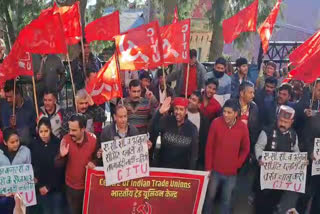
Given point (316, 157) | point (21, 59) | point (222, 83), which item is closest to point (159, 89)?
point (222, 83)

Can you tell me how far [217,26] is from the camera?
14.9m

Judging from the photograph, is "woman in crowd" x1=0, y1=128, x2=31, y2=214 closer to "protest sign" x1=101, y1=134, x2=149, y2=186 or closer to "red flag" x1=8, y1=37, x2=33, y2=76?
"protest sign" x1=101, y1=134, x2=149, y2=186

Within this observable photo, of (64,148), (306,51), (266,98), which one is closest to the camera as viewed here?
(64,148)

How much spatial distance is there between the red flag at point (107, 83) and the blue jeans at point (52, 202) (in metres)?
1.22

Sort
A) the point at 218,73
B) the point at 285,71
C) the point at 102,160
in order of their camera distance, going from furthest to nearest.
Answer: the point at 285,71 → the point at 218,73 → the point at 102,160

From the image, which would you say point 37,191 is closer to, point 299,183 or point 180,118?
point 180,118

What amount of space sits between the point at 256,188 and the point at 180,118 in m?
1.29

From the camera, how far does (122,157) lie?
4.67m

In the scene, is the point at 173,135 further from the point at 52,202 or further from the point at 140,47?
the point at 52,202

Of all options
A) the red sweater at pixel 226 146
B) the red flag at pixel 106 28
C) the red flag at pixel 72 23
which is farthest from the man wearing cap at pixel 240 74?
the red flag at pixel 72 23

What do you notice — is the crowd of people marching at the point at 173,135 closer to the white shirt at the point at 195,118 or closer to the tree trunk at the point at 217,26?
the white shirt at the point at 195,118

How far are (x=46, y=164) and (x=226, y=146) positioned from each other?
1.97 metres

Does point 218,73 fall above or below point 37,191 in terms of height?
above

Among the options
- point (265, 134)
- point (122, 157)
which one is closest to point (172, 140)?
point (122, 157)
